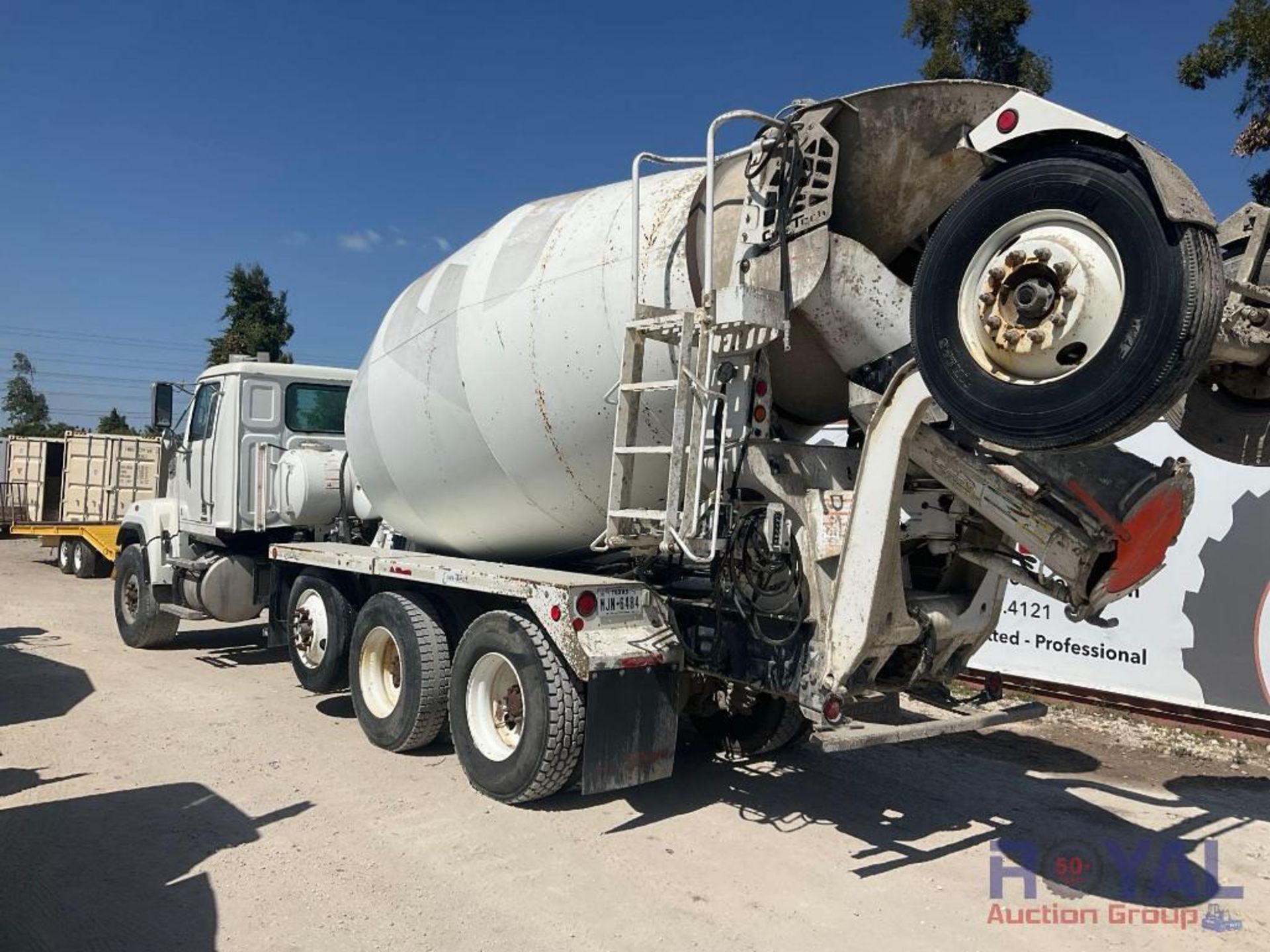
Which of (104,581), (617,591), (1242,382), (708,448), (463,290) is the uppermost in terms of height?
(463,290)

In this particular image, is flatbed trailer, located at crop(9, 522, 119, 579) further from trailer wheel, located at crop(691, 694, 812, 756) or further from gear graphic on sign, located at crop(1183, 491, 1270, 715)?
gear graphic on sign, located at crop(1183, 491, 1270, 715)

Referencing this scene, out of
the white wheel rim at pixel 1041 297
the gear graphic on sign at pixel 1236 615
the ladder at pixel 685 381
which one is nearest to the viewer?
the white wheel rim at pixel 1041 297

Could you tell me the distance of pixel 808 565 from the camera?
4.65 meters

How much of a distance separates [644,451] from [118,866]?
3177mm

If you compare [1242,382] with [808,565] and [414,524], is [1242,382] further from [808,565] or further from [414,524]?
[414,524]

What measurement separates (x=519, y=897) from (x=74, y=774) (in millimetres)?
3322

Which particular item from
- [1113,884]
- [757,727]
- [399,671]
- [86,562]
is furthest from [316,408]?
[86,562]

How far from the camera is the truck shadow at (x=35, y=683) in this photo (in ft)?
25.1

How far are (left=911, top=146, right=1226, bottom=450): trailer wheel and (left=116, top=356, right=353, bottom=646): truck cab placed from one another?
6.48 m

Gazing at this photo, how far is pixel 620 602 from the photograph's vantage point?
5.45 metres

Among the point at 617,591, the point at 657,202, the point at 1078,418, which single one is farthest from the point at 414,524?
the point at 1078,418

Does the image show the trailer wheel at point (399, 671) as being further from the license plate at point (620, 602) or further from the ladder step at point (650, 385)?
the ladder step at point (650, 385)

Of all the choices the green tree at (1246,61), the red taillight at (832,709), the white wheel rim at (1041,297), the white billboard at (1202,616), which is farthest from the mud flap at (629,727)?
the green tree at (1246,61)

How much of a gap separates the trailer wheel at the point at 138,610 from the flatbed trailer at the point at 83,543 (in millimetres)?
7422
